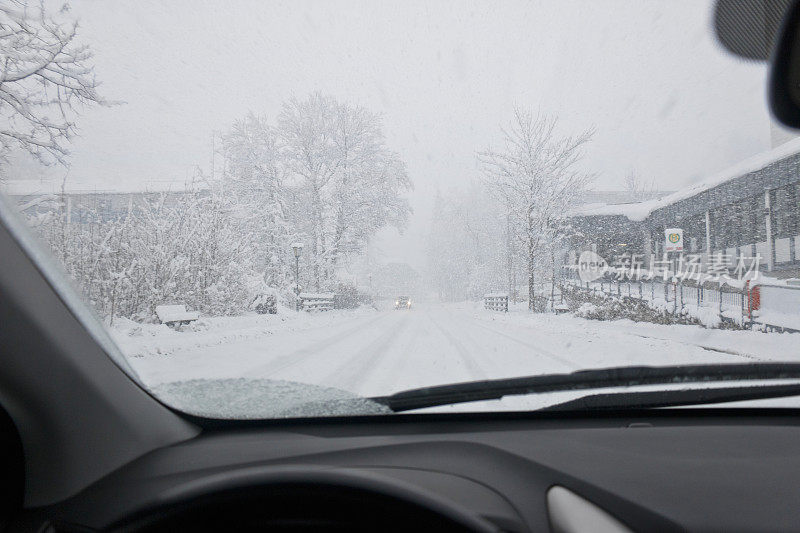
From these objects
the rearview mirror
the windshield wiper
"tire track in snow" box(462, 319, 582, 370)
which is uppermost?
the rearview mirror

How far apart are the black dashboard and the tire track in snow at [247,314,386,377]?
1049 mm

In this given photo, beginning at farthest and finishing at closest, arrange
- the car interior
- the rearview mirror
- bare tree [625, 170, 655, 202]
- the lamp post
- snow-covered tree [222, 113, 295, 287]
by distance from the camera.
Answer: the lamp post, snow-covered tree [222, 113, 295, 287], bare tree [625, 170, 655, 202], the rearview mirror, the car interior

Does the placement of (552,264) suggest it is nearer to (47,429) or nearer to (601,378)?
(601,378)

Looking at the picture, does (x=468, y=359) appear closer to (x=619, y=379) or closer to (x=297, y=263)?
(x=297, y=263)

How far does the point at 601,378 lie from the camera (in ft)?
6.98

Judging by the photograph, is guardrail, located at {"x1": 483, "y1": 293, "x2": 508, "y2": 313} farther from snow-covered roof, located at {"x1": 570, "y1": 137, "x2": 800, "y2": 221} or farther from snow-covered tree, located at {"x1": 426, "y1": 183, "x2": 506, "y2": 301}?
snow-covered roof, located at {"x1": 570, "y1": 137, "x2": 800, "y2": 221}

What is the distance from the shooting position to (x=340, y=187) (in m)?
3.89

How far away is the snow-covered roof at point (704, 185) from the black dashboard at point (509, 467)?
1137mm

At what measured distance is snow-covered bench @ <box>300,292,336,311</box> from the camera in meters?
3.88

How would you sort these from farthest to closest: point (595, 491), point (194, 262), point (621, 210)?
point (194, 262) → point (621, 210) → point (595, 491)

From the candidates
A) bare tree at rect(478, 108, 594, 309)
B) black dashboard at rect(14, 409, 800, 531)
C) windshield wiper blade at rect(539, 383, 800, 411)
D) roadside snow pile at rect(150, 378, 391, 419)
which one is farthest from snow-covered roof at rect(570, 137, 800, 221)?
roadside snow pile at rect(150, 378, 391, 419)

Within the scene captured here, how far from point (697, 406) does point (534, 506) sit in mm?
1028

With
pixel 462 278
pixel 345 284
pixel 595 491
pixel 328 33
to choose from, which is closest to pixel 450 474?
pixel 595 491

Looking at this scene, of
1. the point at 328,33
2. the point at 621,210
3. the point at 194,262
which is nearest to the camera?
the point at 328,33
